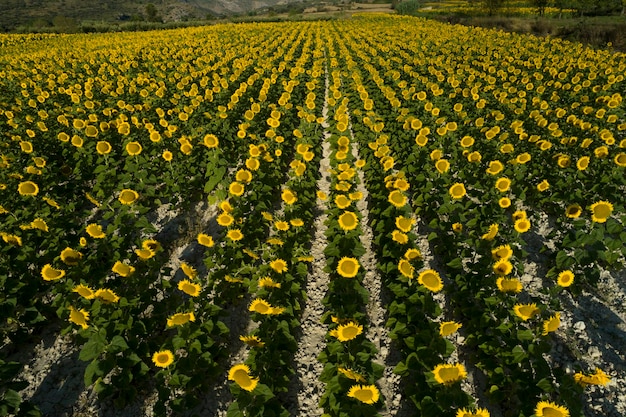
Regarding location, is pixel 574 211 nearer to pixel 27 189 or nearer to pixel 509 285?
pixel 509 285

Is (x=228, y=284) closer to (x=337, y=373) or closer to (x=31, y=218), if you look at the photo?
(x=337, y=373)

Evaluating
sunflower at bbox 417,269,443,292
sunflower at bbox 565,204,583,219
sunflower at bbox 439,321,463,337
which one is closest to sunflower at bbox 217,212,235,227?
→ sunflower at bbox 417,269,443,292

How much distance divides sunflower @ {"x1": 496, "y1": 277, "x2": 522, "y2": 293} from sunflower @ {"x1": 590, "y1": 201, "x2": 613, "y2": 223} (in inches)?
82.4

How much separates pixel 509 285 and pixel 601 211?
90.8 inches

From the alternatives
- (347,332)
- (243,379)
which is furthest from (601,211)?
(243,379)

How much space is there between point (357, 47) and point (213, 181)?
2335cm

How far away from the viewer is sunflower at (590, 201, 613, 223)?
16.1 feet

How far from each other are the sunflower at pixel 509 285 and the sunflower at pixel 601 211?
6.87 ft

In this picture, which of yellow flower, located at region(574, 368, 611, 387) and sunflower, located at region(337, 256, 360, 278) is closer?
yellow flower, located at region(574, 368, 611, 387)

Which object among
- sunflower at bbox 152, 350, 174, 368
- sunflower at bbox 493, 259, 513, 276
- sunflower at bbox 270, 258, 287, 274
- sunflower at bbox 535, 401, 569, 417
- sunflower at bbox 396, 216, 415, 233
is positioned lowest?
sunflower at bbox 535, 401, 569, 417

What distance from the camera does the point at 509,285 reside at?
13.7 ft

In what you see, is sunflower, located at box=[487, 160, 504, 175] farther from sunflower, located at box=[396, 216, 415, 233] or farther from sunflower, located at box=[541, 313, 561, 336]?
sunflower, located at box=[541, 313, 561, 336]

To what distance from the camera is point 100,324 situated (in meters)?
4.09

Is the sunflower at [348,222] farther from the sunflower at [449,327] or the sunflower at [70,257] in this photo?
the sunflower at [70,257]
